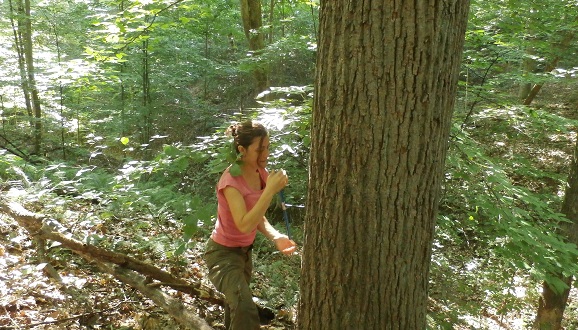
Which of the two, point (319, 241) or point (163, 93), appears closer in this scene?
point (319, 241)

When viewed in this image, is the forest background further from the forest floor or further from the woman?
the woman

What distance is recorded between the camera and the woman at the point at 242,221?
2689 mm

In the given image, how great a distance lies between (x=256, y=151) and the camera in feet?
9.55

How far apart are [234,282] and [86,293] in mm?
1631

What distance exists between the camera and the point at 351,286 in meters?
2.04

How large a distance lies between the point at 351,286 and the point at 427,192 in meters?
0.61

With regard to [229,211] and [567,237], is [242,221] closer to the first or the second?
[229,211]

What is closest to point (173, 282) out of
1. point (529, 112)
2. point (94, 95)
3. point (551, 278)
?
point (551, 278)

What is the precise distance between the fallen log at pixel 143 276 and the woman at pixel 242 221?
1.44 ft

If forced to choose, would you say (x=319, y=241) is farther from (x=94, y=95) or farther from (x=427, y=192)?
(x=94, y=95)

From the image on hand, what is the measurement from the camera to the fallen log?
3.20 meters

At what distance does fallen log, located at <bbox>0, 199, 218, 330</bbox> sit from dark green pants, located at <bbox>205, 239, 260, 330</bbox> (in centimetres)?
39

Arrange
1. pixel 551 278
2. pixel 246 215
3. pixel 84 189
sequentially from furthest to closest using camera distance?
pixel 84 189 → pixel 551 278 → pixel 246 215

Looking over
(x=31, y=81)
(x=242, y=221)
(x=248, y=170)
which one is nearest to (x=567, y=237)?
(x=248, y=170)
